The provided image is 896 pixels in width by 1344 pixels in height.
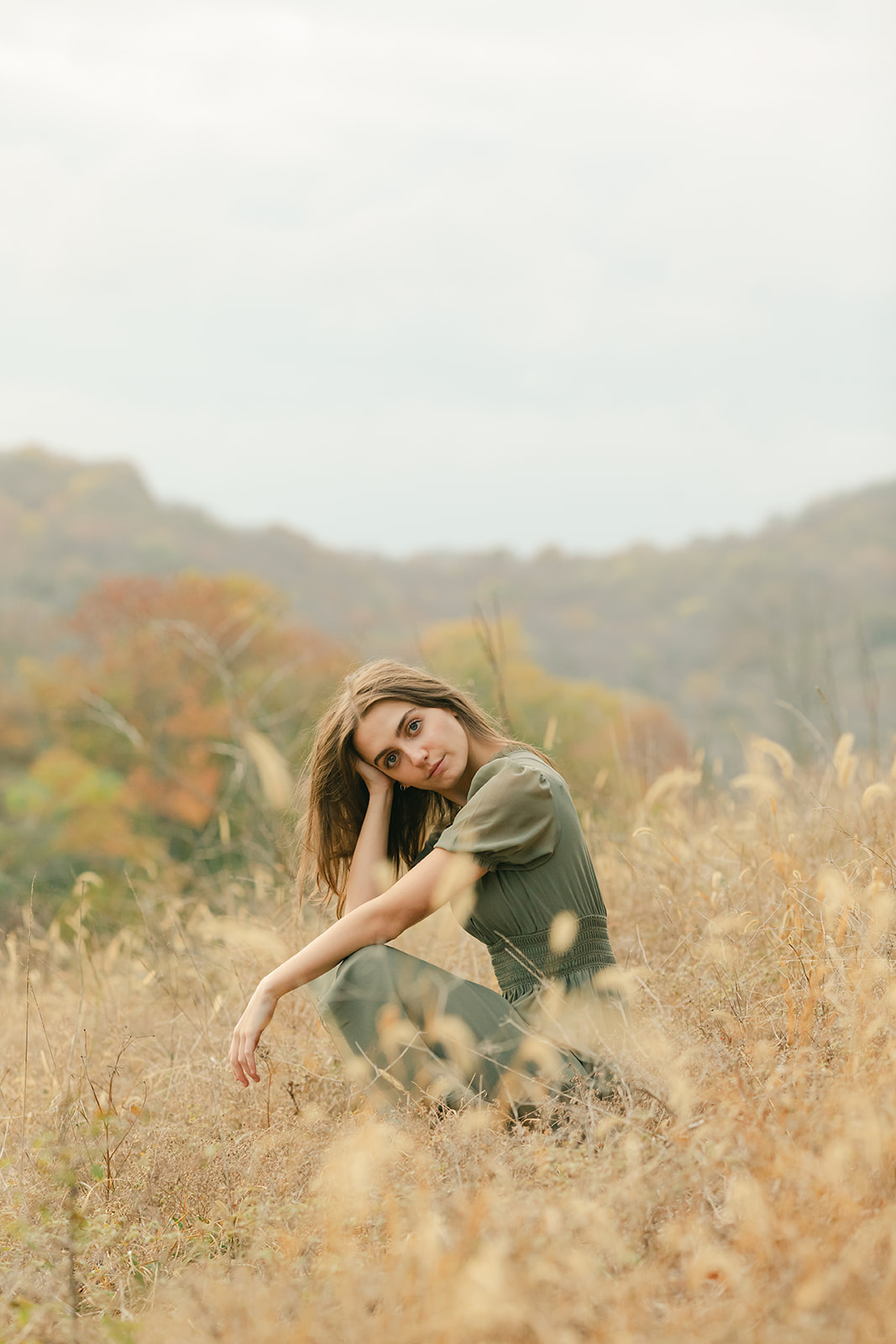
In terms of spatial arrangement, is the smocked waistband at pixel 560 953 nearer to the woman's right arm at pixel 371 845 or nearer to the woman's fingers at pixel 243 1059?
the woman's right arm at pixel 371 845

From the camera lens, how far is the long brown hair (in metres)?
2.79

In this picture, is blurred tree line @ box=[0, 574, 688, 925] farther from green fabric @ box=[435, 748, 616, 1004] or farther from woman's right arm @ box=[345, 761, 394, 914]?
green fabric @ box=[435, 748, 616, 1004]

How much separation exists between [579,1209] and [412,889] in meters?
0.92

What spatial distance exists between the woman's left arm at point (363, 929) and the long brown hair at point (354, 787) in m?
0.46

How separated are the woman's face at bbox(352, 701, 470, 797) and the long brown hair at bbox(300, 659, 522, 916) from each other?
1.1 inches

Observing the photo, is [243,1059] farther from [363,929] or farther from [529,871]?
[529,871]

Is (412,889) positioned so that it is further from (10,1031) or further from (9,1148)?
(10,1031)

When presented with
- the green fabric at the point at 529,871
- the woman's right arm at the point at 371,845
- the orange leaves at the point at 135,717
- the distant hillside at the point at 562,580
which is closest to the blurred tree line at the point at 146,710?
the orange leaves at the point at 135,717

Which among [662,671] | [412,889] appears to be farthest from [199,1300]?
[662,671]

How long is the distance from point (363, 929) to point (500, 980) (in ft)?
1.43

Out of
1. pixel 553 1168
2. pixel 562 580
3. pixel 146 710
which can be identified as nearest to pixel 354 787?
pixel 553 1168

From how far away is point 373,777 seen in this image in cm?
293

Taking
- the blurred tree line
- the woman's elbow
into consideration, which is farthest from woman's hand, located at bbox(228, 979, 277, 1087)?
the blurred tree line

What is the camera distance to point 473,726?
9.45ft
